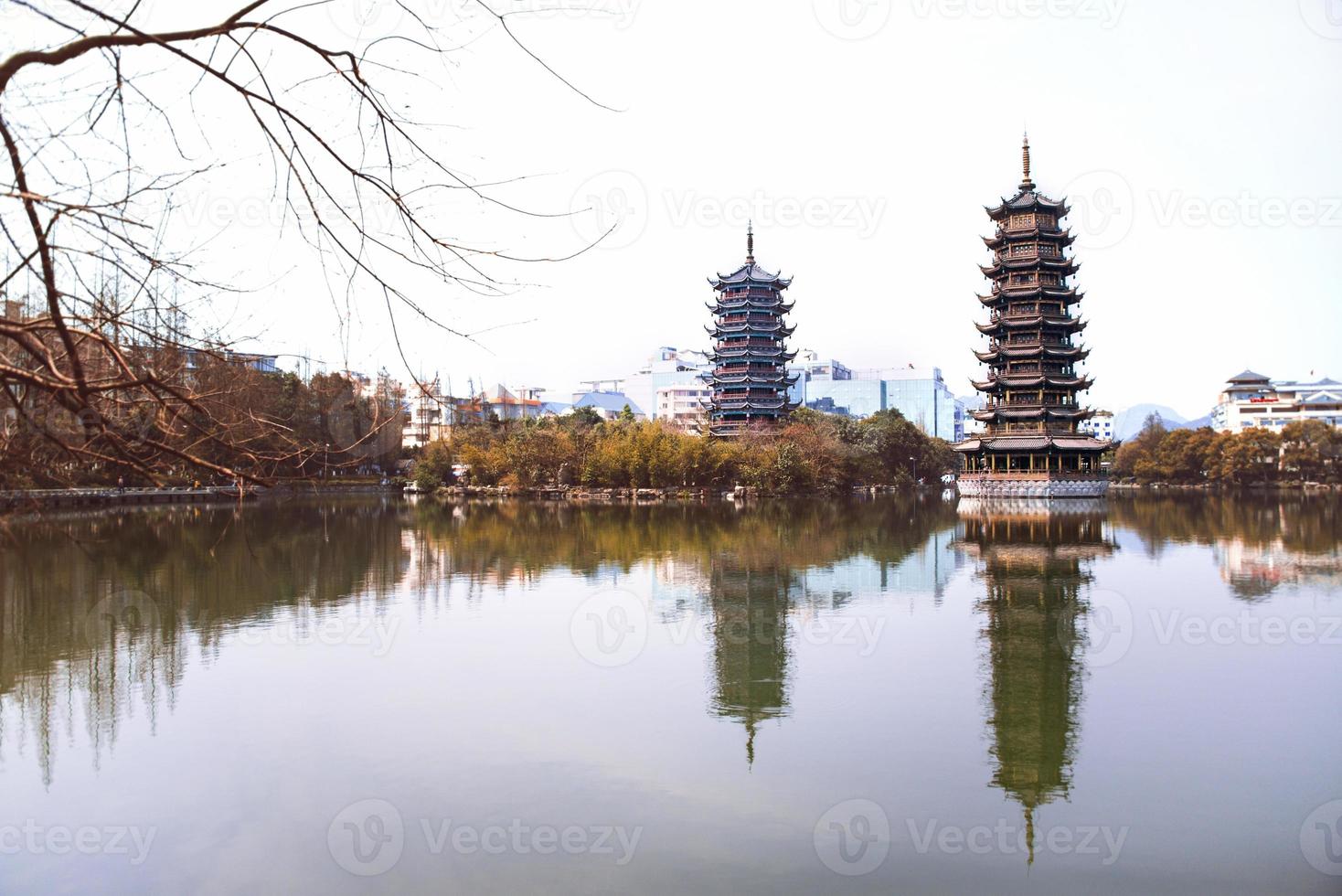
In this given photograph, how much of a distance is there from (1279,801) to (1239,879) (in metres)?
1.18

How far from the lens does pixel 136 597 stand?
12.2m

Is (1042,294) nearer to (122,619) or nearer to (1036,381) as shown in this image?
(1036,381)

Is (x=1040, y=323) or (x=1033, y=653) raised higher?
(x=1040, y=323)

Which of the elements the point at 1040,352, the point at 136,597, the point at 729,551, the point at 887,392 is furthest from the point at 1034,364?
the point at 887,392

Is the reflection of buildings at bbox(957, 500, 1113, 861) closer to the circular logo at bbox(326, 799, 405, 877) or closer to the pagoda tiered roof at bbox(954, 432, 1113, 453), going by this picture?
the circular logo at bbox(326, 799, 405, 877)

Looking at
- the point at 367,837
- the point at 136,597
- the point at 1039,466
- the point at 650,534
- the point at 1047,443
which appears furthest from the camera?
the point at 1039,466

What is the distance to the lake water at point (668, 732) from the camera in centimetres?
501

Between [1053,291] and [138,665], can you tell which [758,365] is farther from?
[138,665]

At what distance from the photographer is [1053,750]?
6512mm

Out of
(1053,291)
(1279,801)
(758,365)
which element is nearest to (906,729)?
(1279,801)

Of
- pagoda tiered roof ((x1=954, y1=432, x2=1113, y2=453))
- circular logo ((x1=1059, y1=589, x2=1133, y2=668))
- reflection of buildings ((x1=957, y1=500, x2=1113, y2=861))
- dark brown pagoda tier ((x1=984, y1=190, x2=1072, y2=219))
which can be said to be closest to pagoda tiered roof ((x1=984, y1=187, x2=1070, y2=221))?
dark brown pagoda tier ((x1=984, y1=190, x2=1072, y2=219))

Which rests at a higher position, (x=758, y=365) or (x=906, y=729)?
(x=758, y=365)

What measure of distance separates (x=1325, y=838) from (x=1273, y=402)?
2571 inches

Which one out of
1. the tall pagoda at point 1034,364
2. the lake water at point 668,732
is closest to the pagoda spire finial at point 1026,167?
the tall pagoda at point 1034,364
